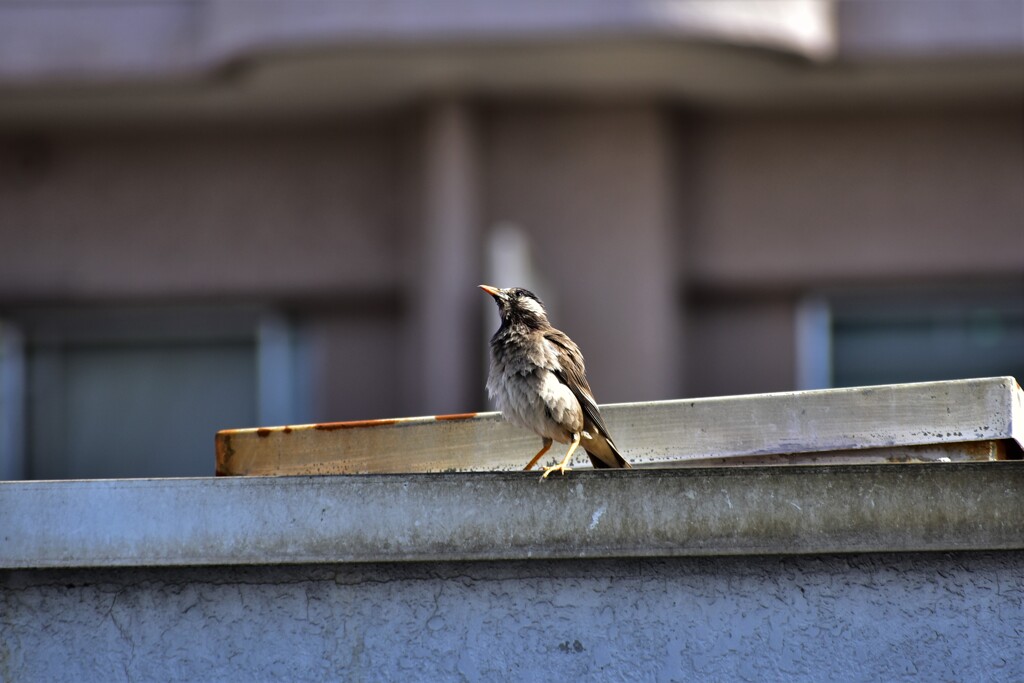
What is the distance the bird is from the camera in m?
5.05

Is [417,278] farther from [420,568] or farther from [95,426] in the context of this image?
[420,568]

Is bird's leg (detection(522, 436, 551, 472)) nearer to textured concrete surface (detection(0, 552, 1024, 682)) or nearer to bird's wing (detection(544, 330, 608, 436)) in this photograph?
bird's wing (detection(544, 330, 608, 436))

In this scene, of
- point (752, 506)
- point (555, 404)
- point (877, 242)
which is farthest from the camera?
point (877, 242)

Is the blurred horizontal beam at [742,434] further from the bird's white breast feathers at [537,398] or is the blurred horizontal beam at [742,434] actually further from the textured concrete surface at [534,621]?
the textured concrete surface at [534,621]

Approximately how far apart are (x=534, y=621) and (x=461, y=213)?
5721 mm

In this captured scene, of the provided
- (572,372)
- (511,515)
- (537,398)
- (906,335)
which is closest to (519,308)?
(572,372)

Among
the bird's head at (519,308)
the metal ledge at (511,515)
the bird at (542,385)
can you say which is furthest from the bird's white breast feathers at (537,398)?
the metal ledge at (511,515)

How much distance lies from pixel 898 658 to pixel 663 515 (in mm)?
744

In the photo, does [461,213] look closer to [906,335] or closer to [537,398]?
[906,335]

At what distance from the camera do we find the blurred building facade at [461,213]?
9297 millimetres

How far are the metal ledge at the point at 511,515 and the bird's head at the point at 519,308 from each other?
205 cm

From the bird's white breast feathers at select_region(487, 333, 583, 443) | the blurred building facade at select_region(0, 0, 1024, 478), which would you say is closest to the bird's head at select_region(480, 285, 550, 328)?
the bird's white breast feathers at select_region(487, 333, 583, 443)

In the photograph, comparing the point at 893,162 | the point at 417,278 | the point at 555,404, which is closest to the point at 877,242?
the point at 893,162

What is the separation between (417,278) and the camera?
9.70 meters
